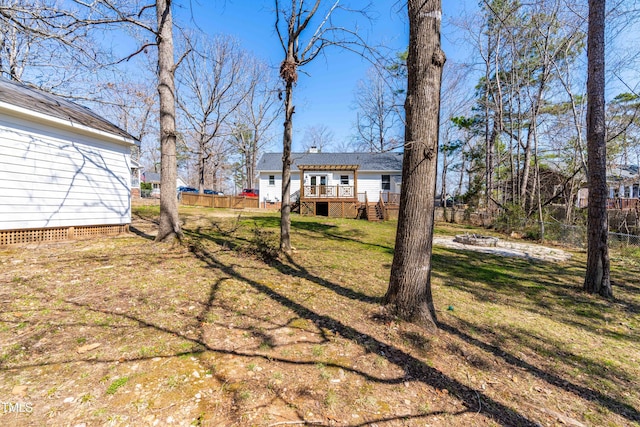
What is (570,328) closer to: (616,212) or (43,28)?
(43,28)

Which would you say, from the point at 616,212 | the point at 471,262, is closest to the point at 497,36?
the point at 616,212

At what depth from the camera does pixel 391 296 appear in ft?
10.0

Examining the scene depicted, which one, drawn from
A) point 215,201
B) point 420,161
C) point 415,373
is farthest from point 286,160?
point 215,201

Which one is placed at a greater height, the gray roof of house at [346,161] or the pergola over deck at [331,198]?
the gray roof of house at [346,161]

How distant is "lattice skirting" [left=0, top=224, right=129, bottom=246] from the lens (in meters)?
5.09

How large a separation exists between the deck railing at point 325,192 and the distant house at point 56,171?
1242cm

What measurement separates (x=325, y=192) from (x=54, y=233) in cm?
1447

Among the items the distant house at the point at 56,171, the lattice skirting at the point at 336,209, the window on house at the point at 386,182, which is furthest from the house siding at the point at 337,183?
the distant house at the point at 56,171

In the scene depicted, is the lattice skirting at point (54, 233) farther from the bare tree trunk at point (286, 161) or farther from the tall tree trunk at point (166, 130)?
the bare tree trunk at point (286, 161)

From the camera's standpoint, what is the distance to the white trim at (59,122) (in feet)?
16.0

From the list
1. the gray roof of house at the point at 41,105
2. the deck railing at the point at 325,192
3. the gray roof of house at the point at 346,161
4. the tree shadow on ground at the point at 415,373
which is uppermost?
the gray roof of house at the point at 346,161

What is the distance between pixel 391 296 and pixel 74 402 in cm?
279

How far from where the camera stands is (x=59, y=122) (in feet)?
18.2

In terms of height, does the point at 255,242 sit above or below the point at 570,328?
above
